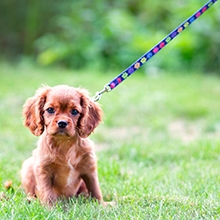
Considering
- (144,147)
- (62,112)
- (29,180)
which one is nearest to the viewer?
(62,112)

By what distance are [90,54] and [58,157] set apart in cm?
847

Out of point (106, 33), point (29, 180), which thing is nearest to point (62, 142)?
point (29, 180)

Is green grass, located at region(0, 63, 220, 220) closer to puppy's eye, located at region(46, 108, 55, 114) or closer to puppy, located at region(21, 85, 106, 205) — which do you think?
puppy, located at region(21, 85, 106, 205)

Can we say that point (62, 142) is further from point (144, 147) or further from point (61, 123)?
point (144, 147)

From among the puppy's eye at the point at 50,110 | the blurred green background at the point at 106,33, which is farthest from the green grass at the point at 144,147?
the blurred green background at the point at 106,33

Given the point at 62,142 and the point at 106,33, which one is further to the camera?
the point at 106,33

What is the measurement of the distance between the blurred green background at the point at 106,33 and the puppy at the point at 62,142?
752 centimetres

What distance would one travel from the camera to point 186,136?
6008mm

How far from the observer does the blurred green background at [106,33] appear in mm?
10539

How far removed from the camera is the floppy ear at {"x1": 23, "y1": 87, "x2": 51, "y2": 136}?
3.21 meters

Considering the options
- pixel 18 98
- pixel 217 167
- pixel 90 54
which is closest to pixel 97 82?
pixel 18 98

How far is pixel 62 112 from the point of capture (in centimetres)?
309

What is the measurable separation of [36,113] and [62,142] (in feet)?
0.85

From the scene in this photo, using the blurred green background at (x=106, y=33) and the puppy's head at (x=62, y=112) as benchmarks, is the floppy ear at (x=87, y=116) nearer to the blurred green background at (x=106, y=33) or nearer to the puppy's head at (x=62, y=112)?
the puppy's head at (x=62, y=112)
